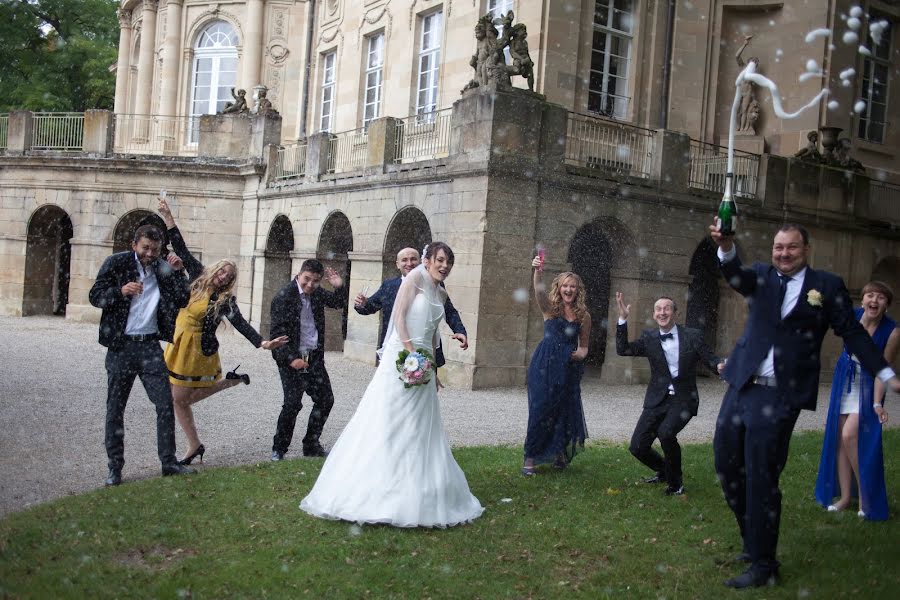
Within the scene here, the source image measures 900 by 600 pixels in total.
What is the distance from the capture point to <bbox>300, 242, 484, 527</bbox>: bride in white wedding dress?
6.09 metres

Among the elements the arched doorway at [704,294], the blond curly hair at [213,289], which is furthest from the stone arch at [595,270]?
the blond curly hair at [213,289]

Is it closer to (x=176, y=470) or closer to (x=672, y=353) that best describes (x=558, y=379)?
(x=672, y=353)

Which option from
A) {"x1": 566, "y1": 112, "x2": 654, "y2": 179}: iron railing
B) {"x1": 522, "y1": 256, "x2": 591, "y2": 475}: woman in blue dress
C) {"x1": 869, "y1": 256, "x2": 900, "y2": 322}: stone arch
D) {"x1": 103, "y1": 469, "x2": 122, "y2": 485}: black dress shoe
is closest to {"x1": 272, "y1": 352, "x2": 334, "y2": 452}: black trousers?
{"x1": 103, "y1": 469, "x2": 122, "y2": 485}: black dress shoe

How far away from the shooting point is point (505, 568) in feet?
17.9

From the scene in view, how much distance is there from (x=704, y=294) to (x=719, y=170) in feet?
11.3

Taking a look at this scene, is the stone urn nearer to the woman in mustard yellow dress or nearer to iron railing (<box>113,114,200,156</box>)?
the woman in mustard yellow dress

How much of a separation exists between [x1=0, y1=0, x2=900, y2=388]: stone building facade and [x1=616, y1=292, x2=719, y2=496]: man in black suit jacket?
796 centimetres

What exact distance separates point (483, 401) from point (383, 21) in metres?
13.8

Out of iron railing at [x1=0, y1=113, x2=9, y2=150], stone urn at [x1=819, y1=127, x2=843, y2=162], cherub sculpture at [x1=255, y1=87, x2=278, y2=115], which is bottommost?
iron railing at [x1=0, y1=113, x2=9, y2=150]

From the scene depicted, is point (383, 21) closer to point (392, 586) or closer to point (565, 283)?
point (565, 283)

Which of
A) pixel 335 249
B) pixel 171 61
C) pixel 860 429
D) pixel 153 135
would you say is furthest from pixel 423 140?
pixel 171 61

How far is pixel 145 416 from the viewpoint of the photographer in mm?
10773

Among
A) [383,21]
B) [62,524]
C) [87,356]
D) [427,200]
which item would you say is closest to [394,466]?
[62,524]

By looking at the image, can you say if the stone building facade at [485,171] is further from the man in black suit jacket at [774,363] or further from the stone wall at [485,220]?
the man in black suit jacket at [774,363]
